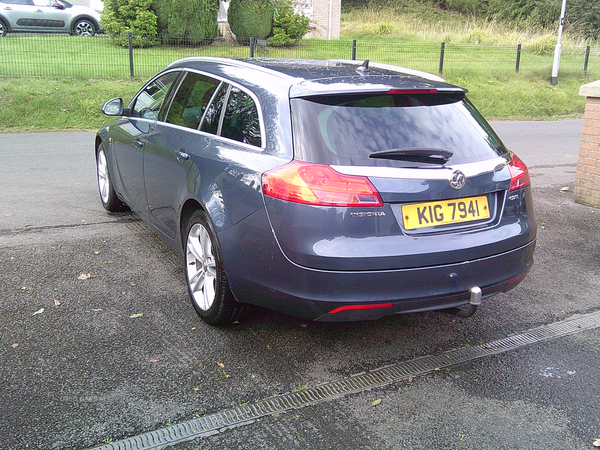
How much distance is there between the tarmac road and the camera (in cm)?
273

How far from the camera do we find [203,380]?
3123mm

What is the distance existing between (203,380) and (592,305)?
2876 millimetres

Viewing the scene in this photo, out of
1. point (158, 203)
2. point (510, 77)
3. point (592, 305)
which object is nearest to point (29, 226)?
point (158, 203)

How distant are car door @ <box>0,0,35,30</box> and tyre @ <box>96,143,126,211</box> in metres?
17.1

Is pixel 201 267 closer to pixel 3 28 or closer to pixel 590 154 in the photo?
pixel 590 154

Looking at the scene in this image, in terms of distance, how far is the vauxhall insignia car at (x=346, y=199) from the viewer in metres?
2.93

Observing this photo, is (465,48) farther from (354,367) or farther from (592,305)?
(354,367)

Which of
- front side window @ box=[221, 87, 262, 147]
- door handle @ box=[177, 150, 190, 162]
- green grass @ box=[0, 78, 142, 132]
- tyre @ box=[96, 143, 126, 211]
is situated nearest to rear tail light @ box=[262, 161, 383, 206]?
front side window @ box=[221, 87, 262, 147]

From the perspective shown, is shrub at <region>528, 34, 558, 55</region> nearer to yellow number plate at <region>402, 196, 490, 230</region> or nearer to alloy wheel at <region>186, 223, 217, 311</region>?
yellow number plate at <region>402, 196, 490, 230</region>

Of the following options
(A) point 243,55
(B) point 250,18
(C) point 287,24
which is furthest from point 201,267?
(C) point 287,24

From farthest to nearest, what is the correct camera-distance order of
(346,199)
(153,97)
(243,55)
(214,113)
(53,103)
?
(243,55), (53,103), (153,97), (214,113), (346,199)

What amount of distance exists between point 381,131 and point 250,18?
19344mm

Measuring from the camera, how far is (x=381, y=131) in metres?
3.15

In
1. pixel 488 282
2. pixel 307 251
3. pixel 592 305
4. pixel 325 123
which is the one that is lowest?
pixel 592 305
